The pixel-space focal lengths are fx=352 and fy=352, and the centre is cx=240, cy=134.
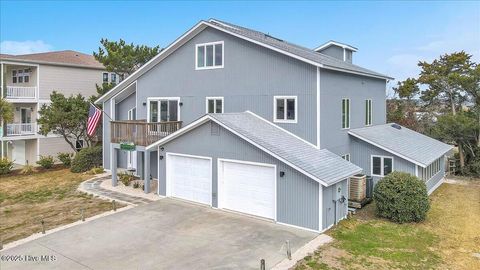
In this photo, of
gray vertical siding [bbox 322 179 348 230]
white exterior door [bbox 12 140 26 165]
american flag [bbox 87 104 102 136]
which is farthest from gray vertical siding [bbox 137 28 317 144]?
white exterior door [bbox 12 140 26 165]

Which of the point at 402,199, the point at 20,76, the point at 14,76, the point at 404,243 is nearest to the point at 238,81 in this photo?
the point at 402,199

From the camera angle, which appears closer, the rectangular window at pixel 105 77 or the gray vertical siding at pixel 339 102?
the gray vertical siding at pixel 339 102

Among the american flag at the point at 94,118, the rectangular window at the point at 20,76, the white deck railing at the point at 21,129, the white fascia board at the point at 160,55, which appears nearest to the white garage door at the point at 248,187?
the white fascia board at the point at 160,55

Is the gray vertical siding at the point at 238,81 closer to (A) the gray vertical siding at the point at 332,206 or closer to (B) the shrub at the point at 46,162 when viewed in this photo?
(A) the gray vertical siding at the point at 332,206

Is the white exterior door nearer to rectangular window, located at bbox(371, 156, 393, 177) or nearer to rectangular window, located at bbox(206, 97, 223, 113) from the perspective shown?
rectangular window, located at bbox(206, 97, 223, 113)

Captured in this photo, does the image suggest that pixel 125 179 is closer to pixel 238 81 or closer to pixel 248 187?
pixel 238 81

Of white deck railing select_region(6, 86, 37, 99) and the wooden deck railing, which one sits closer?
the wooden deck railing
